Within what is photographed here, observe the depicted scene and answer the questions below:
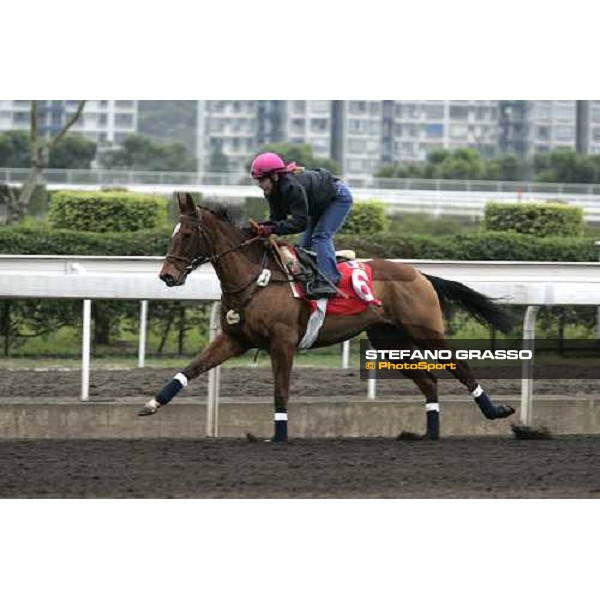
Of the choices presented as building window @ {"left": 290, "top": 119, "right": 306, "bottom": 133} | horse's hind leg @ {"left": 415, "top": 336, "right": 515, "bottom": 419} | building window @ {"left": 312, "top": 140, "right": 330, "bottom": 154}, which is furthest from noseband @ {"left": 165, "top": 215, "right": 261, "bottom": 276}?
building window @ {"left": 290, "top": 119, "right": 306, "bottom": 133}

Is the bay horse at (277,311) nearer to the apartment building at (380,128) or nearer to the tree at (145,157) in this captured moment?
the apartment building at (380,128)

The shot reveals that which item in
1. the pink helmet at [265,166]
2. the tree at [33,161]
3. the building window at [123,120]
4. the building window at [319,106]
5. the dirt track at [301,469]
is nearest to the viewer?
the dirt track at [301,469]

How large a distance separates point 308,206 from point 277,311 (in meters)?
0.56

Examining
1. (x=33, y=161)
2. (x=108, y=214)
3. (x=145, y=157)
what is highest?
(x=145, y=157)

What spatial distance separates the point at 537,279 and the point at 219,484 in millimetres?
5844

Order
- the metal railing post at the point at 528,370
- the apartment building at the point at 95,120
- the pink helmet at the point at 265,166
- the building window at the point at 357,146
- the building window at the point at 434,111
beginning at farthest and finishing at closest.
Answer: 1. the building window at the point at 434,111
2. the building window at the point at 357,146
3. the apartment building at the point at 95,120
4. the metal railing post at the point at 528,370
5. the pink helmet at the point at 265,166

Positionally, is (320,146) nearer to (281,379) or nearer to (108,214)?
(108,214)

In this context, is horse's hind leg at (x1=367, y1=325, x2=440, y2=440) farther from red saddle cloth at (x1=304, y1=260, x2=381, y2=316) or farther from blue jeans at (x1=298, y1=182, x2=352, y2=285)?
blue jeans at (x1=298, y1=182, x2=352, y2=285)

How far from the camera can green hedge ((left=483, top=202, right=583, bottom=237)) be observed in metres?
15.3

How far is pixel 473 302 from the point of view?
869 cm

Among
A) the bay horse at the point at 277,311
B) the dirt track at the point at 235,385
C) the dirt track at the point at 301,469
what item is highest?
the bay horse at the point at 277,311

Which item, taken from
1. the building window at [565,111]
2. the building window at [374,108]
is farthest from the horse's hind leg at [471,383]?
the building window at [374,108]

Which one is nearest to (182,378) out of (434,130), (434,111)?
(434,130)

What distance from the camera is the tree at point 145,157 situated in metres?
32.9
